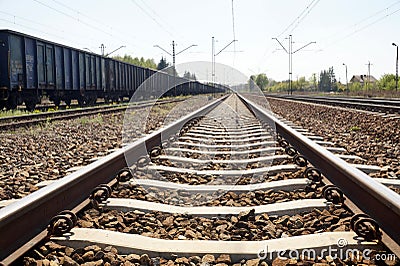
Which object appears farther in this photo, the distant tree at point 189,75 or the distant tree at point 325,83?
the distant tree at point 325,83

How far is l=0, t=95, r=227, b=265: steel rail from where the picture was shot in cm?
208

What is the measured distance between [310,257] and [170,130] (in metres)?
4.85

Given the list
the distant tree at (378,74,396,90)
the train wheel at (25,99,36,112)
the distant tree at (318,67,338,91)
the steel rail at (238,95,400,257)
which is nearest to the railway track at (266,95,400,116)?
the steel rail at (238,95,400,257)

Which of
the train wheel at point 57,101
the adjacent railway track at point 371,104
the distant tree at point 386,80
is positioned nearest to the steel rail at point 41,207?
the adjacent railway track at point 371,104

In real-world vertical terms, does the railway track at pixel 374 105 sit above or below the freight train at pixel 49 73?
below

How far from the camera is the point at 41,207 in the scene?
244cm

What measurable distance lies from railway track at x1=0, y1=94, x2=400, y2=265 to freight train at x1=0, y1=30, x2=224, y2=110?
33.2 ft

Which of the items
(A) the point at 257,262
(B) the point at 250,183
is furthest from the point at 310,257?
(B) the point at 250,183

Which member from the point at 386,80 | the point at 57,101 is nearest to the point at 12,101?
the point at 57,101

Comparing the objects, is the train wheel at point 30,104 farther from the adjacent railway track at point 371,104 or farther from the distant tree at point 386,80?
the distant tree at point 386,80

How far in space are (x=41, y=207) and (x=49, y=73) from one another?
16.3 meters

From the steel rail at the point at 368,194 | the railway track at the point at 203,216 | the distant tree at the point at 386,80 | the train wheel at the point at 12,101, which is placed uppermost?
the distant tree at the point at 386,80

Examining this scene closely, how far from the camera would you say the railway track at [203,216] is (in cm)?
212

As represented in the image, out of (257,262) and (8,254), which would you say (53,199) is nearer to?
(8,254)
